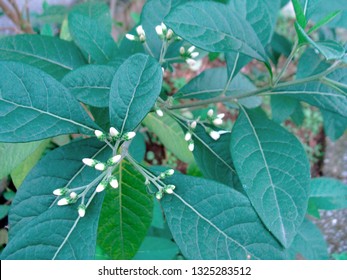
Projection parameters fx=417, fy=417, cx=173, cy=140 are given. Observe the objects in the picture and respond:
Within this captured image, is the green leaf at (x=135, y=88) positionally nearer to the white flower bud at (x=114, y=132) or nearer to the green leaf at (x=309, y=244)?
the white flower bud at (x=114, y=132)

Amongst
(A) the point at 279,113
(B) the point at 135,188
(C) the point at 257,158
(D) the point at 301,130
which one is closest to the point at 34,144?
(B) the point at 135,188

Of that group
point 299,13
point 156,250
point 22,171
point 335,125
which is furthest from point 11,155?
point 335,125

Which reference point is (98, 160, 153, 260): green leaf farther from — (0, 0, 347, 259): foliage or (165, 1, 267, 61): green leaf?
(165, 1, 267, 61): green leaf

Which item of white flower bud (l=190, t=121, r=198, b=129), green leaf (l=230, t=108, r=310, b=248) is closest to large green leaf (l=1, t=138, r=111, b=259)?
white flower bud (l=190, t=121, r=198, b=129)

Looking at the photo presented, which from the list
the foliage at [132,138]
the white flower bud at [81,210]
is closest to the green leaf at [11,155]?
the foliage at [132,138]

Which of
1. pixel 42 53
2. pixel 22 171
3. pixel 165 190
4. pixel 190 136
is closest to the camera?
pixel 165 190

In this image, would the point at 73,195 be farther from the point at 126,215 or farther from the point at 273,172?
the point at 273,172
